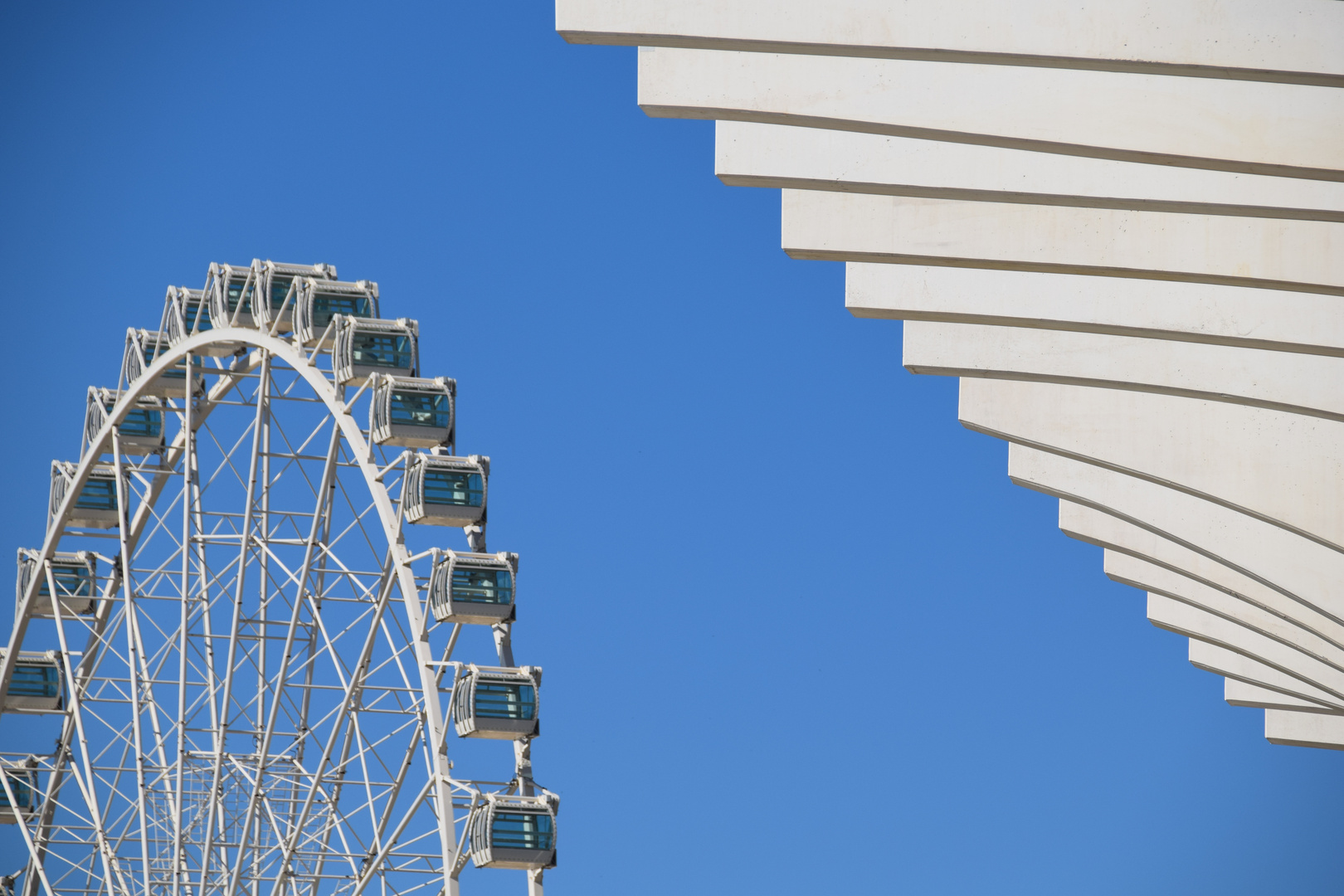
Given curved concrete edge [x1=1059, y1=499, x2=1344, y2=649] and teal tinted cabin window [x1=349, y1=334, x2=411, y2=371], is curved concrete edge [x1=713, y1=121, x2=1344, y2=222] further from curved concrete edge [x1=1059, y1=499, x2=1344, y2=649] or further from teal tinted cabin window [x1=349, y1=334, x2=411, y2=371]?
teal tinted cabin window [x1=349, y1=334, x2=411, y2=371]

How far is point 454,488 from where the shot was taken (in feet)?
114

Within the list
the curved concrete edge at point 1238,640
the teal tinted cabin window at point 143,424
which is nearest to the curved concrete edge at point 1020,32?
the curved concrete edge at point 1238,640

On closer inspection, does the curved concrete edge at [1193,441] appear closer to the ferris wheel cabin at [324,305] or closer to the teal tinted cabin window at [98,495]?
the ferris wheel cabin at [324,305]

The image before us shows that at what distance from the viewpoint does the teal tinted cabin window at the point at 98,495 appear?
47.0 m

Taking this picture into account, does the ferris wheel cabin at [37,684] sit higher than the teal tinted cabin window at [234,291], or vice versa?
the teal tinted cabin window at [234,291]

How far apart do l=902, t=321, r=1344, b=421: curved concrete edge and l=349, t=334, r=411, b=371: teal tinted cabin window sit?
61.4 ft

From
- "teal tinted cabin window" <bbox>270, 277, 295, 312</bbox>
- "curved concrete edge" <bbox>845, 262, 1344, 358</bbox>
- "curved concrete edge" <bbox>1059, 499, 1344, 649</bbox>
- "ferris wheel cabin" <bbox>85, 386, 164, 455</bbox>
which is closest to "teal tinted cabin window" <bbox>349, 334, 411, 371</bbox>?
"teal tinted cabin window" <bbox>270, 277, 295, 312</bbox>

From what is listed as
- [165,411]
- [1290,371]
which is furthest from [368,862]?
[1290,371]

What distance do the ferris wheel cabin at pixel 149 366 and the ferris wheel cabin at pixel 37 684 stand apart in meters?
7.05

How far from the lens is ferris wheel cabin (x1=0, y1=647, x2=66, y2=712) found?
157 ft

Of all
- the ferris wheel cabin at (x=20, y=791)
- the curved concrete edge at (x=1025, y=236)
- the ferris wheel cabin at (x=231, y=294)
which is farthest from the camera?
the ferris wheel cabin at (x=20, y=791)

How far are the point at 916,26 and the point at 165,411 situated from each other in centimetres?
3615

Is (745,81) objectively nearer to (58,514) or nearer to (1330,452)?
(1330,452)

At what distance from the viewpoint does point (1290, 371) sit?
1742 cm
